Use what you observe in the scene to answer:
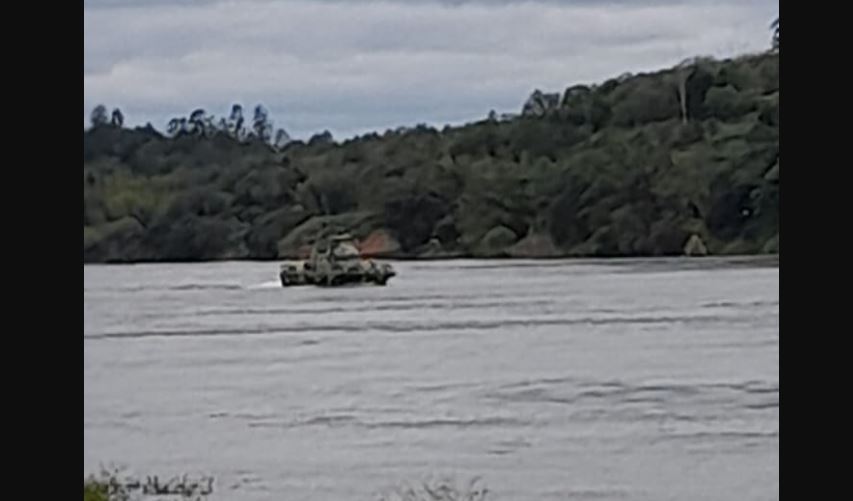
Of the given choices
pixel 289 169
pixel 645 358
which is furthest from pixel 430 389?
pixel 289 169

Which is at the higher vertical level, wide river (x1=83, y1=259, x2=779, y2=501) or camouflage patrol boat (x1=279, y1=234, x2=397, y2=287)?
camouflage patrol boat (x1=279, y1=234, x2=397, y2=287)

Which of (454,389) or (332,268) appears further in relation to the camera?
(332,268)

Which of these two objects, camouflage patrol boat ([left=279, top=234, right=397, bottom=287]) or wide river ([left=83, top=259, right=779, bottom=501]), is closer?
wide river ([left=83, top=259, right=779, bottom=501])

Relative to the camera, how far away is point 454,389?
35688mm

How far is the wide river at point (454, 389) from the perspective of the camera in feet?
78.2

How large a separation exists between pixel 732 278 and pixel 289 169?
698 inches

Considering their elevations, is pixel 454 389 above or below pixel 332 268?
below

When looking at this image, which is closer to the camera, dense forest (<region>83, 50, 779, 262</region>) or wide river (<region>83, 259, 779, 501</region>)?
wide river (<region>83, 259, 779, 501</region>)

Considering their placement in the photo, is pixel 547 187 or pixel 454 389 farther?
pixel 547 187

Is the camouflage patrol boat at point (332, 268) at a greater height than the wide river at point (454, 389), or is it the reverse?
the camouflage patrol boat at point (332, 268)

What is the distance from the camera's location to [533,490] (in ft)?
72.9

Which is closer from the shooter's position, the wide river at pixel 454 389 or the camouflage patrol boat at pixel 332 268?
the wide river at pixel 454 389

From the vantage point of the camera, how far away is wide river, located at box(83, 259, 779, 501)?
23844mm

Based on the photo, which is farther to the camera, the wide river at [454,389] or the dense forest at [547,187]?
the dense forest at [547,187]
